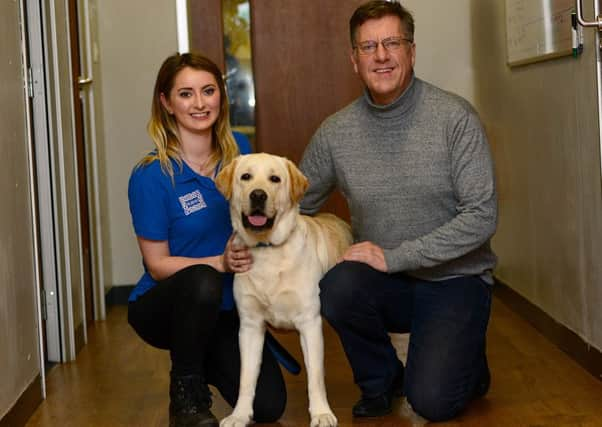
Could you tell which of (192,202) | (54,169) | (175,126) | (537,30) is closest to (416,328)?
(192,202)

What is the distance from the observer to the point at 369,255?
284cm

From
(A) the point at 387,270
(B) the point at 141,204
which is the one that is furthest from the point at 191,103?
(A) the point at 387,270

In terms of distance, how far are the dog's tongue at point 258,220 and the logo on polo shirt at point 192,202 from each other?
246 millimetres

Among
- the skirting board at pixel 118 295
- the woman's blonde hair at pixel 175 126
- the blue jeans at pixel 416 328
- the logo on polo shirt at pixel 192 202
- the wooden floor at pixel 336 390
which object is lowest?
the wooden floor at pixel 336 390

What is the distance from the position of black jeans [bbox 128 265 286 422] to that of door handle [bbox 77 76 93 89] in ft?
6.69

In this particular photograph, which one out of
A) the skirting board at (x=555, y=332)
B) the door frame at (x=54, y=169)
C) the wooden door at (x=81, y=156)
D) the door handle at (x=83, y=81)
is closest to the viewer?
the skirting board at (x=555, y=332)

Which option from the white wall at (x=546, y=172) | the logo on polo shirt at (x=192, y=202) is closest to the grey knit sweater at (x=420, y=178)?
the logo on polo shirt at (x=192, y=202)

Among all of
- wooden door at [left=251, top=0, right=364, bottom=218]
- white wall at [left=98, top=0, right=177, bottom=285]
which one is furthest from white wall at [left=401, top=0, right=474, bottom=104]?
Answer: white wall at [left=98, top=0, right=177, bottom=285]

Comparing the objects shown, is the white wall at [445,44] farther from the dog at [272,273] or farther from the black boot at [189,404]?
the black boot at [189,404]

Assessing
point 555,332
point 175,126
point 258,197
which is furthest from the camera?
point 555,332

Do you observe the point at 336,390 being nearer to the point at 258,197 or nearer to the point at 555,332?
the point at 258,197

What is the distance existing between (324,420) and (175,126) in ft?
3.31

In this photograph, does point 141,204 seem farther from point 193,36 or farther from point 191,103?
point 193,36

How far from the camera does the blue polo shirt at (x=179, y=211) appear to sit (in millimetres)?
2832
